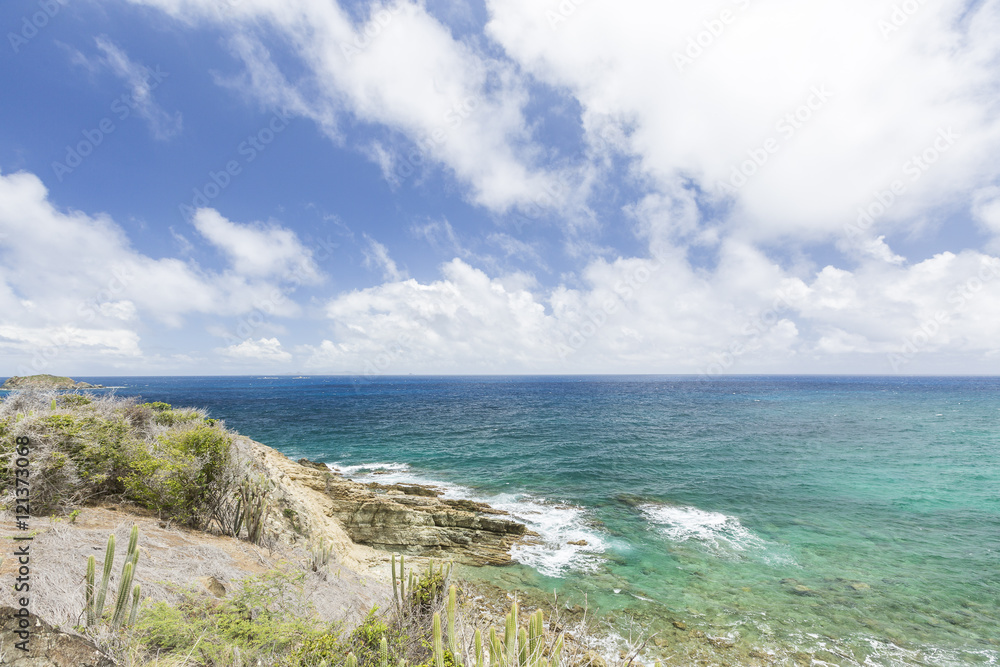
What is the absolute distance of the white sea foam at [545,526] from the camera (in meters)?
16.3

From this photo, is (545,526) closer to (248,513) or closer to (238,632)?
(248,513)

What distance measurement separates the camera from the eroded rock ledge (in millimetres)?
16505

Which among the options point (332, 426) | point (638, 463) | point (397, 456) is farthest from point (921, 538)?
point (332, 426)

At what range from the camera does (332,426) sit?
→ 180 feet

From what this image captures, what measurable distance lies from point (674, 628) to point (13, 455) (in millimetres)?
18933

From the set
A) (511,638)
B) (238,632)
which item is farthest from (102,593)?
(511,638)

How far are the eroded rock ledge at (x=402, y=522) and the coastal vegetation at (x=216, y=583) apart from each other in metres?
0.17

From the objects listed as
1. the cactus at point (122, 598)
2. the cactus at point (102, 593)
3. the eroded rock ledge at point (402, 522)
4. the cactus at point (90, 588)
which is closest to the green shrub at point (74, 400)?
the eroded rock ledge at point (402, 522)

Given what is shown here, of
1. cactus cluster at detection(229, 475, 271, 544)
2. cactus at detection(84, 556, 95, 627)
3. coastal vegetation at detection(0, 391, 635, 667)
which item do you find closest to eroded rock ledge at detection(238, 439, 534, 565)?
coastal vegetation at detection(0, 391, 635, 667)

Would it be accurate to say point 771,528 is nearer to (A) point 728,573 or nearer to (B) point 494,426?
(A) point 728,573

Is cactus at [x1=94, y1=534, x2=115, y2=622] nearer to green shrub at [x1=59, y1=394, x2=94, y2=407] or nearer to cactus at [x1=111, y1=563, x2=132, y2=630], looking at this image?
cactus at [x1=111, y1=563, x2=132, y2=630]

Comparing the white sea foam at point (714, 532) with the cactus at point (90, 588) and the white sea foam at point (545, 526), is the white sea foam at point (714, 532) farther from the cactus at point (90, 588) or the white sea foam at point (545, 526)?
the cactus at point (90, 588)

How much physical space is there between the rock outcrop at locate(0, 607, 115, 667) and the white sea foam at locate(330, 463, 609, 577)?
13.4 m

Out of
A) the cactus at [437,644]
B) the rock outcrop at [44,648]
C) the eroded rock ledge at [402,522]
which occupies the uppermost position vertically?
the cactus at [437,644]
